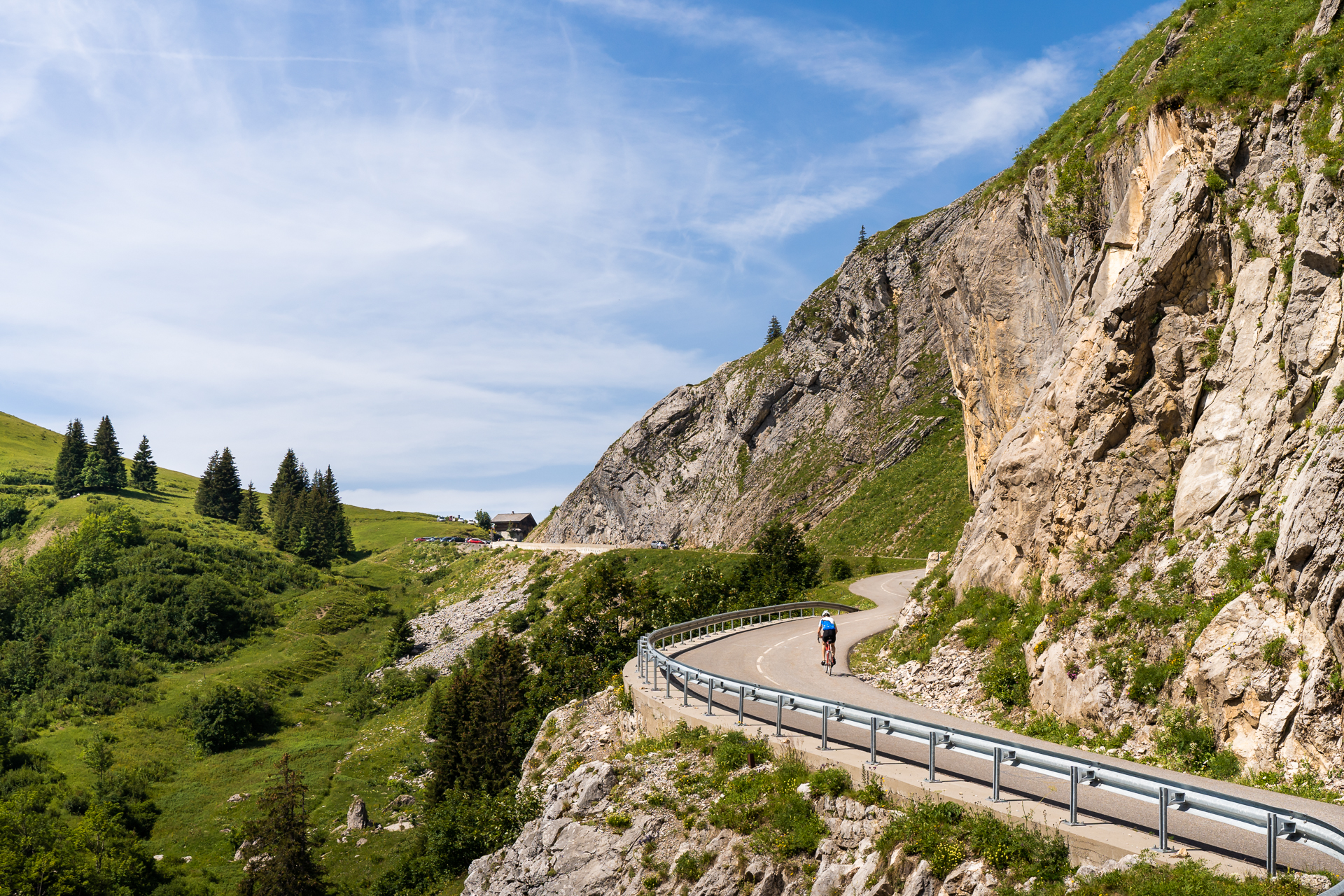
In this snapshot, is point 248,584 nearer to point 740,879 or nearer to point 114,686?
point 114,686

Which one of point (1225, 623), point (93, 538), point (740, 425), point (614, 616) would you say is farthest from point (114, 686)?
point (1225, 623)

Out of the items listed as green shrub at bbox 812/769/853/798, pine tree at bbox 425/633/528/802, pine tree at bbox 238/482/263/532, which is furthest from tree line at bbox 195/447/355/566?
green shrub at bbox 812/769/853/798

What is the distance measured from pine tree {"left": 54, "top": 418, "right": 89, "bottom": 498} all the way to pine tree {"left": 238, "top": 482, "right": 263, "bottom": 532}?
23.4 meters

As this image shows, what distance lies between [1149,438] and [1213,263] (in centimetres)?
398

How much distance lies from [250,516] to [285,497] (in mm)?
7493

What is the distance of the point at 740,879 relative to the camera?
39.7 feet

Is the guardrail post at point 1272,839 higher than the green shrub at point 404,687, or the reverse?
the guardrail post at point 1272,839

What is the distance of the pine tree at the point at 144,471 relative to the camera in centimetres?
14650

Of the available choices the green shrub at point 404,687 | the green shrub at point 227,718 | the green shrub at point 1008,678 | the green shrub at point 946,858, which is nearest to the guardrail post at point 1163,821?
the green shrub at point 946,858

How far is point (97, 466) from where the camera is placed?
438ft

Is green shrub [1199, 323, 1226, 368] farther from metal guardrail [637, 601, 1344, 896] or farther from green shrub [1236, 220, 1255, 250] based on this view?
metal guardrail [637, 601, 1344, 896]

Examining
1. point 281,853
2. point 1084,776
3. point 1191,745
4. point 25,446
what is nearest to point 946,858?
point 1084,776

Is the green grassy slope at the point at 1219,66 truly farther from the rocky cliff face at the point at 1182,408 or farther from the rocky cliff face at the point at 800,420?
the rocky cliff face at the point at 800,420

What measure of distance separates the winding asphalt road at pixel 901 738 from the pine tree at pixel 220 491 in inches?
5072
